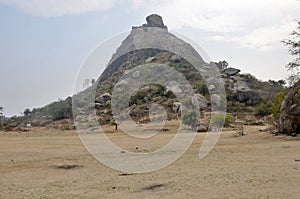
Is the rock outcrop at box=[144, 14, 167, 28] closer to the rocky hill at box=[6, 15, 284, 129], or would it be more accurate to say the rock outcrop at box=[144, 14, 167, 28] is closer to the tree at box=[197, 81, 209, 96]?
the rocky hill at box=[6, 15, 284, 129]

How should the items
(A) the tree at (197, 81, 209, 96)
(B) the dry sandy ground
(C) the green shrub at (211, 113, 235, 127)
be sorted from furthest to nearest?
(A) the tree at (197, 81, 209, 96) → (C) the green shrub at (211, 113, 235, 127) → (B) the dry sandy ground

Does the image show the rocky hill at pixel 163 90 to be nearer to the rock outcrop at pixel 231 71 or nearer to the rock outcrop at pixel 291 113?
the rock outcrop at pixel 231 71

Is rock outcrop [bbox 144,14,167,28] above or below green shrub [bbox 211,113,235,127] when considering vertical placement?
above

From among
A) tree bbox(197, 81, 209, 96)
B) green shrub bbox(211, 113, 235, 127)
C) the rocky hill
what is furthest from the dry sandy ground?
tree bbox(197, 81, 209, 96)

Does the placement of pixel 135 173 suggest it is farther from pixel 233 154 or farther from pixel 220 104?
pixel 220 104

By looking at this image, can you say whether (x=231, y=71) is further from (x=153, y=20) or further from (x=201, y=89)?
(x=153, y=20)

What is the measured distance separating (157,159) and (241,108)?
48.4 metres

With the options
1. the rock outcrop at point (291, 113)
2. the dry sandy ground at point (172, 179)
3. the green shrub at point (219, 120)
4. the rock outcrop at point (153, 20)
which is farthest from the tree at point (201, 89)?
the dry sandy ground at point (172, 179)

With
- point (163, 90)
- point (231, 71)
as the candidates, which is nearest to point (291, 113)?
point (163, 90)

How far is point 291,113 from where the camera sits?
3195 cm

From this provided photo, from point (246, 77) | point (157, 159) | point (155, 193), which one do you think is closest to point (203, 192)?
point (155, 193)

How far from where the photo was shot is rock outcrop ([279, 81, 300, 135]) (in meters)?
31.3

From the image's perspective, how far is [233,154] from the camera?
20.5 meters

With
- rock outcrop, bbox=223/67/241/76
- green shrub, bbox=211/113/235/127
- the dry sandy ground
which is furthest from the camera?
rock outcrop, bbox=223/67/241/76
